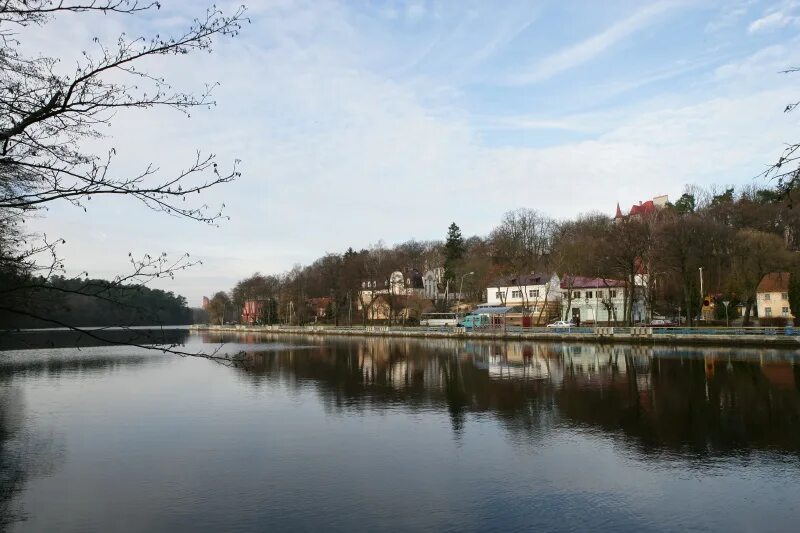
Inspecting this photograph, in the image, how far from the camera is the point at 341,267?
89062mm

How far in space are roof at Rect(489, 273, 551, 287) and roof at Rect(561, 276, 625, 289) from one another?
10.2 feet

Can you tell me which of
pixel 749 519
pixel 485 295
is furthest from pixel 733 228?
pixel 749 519

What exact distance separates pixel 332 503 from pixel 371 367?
25.3 meters

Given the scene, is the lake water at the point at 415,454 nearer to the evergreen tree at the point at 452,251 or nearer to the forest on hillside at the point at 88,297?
the forest on hillside at the point at 88,297

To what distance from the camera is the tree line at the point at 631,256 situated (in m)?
49.0

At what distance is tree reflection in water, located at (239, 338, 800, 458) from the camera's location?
51.7 ft

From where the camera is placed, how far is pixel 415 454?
14.1m

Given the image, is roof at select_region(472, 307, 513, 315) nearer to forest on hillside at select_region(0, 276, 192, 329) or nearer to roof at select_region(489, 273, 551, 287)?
roof at select_region(489, 273, 551, 287)

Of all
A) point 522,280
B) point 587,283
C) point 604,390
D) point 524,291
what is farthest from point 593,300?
point 604,390

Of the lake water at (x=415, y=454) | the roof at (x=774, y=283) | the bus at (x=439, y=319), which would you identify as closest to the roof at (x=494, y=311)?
the bus at (x=439, y=319)

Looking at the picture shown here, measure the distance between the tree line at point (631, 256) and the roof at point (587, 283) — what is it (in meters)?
0.83

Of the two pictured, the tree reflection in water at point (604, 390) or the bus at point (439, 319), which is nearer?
the tree reflection in water at point (604, 390)

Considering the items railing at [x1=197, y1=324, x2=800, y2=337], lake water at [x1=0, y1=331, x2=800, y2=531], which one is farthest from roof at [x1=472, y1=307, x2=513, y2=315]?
lake water at [x1=0, y1=331, x2=800, y2=531]

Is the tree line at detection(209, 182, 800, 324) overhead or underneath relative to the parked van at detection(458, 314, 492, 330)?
overhead
